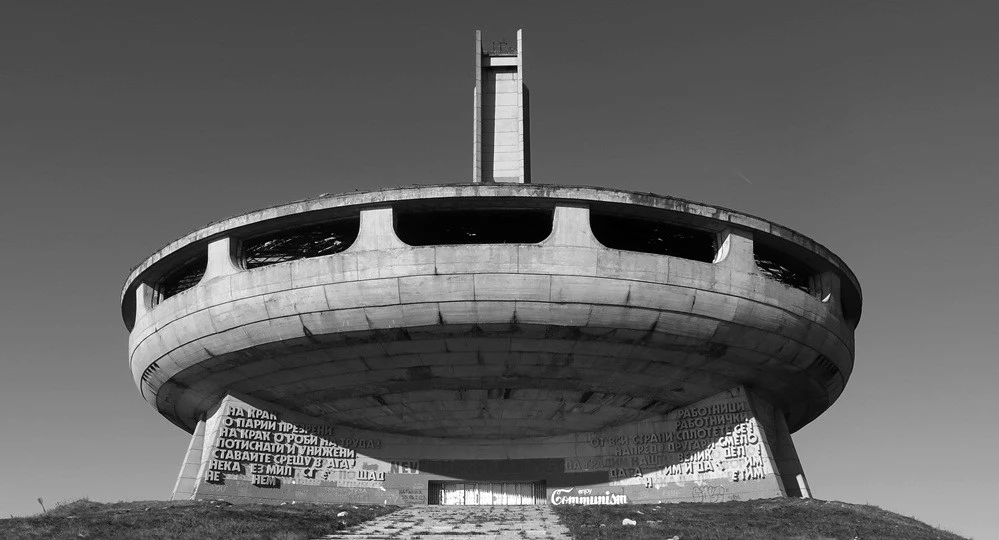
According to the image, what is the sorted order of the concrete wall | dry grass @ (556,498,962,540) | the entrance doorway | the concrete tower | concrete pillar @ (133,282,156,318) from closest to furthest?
dry grass @ (556,498,962,540), the concrete wall, concrete pillar @ (133,282,156,318), the entrance doorway, the concrete tower

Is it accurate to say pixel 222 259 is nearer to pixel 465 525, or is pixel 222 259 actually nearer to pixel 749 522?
pixel 465 525

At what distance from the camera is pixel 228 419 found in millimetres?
26234

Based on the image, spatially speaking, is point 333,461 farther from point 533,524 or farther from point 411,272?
point 533,524

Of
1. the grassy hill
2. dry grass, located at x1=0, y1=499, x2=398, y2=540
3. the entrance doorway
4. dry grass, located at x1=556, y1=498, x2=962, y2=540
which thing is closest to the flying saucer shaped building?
the entrance doorway

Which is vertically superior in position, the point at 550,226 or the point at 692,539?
the point at 550,226

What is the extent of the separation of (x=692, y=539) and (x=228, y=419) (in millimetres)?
13972

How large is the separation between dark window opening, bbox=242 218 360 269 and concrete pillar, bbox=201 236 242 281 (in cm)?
52

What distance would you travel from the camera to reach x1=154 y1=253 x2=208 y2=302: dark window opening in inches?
1088

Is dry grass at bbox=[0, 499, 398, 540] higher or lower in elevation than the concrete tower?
lower

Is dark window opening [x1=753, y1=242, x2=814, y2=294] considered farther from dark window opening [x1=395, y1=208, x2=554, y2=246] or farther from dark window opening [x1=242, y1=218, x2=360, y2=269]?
dark window opening [x1=242, y1=218, x2=360, y2=269]

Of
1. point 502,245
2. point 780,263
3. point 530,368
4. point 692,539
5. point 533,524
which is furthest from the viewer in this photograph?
point 780,263

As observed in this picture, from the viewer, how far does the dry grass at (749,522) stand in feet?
59.0

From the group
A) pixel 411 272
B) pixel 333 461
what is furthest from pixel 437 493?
pixel 411 272

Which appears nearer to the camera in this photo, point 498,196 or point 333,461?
point 498,196
